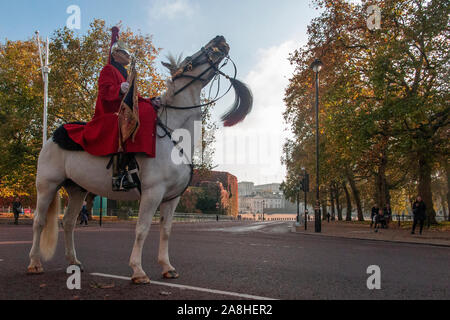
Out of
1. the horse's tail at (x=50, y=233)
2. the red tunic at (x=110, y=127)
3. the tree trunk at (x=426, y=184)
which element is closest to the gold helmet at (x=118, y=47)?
the red tunic at (x=110, y=127)

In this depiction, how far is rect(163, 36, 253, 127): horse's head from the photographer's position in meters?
5.09

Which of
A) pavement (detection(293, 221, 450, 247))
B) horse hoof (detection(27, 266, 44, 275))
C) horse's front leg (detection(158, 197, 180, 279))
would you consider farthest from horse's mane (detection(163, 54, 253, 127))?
pavement (detection(293, 221, 450, 247))

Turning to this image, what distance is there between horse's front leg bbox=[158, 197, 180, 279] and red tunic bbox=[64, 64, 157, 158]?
30.9 inches

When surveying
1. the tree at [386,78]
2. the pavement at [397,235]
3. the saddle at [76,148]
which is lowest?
the pavement at [397,235]

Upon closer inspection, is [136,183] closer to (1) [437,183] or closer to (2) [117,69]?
(2) [117,69]

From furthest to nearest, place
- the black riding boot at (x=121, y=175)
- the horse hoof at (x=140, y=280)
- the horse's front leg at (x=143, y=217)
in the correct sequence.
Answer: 1. the black riding boot at (x=121, y=175)
2. the horse's front leg at (x=143, y=217)
3. the horse hoof at (x=140, y=280)

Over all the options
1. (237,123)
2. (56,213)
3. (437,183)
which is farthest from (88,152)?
(437,183)

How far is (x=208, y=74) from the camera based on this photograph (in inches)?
205

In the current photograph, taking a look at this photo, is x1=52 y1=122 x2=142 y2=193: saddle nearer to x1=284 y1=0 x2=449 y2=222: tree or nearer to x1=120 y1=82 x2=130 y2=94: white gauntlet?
x1=120 y1=82 x2=130 y2=94: white gauntlet

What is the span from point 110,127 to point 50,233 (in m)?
1.84

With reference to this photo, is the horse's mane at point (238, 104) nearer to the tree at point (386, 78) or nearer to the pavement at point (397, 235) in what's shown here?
the pavement at point (397, 235)

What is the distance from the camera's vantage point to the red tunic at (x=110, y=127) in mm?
4527

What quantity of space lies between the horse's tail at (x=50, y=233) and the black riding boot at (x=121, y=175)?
1323 millimetres
